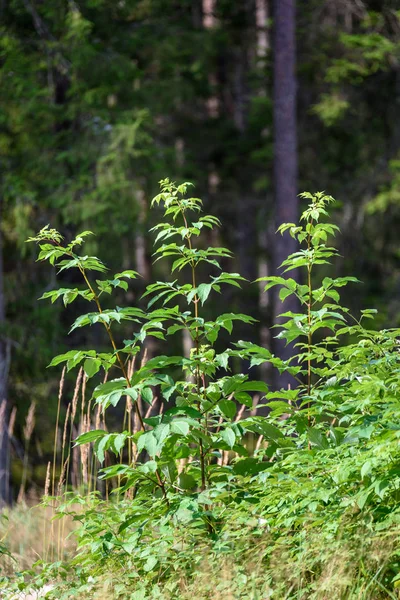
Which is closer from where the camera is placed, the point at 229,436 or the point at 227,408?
the point at 229,436

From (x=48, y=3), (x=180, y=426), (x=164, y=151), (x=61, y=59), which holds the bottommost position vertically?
(x=180, y=426)

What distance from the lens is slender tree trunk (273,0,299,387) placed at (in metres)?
12.2

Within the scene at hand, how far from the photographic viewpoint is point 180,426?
9.50 feet

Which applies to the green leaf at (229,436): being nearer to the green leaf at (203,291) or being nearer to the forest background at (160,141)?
the green leaf at (203,291)

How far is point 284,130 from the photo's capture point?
12.6m

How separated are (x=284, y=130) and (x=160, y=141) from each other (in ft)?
12.7

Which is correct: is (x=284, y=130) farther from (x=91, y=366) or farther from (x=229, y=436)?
(x=229, y=436)

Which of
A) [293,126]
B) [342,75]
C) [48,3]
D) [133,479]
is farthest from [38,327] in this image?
[133,479]

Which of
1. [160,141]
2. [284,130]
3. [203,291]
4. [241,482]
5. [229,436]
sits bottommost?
[241,482]

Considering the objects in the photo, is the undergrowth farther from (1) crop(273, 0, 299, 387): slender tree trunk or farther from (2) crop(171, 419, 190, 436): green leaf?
(1) crop(273, 0, 299, 387): slender tree trunk

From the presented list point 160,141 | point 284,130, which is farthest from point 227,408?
point 160,141

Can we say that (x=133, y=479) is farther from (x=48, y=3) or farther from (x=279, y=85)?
(x=279, y=85)

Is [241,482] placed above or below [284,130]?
below

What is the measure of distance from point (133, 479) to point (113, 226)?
7.48m
